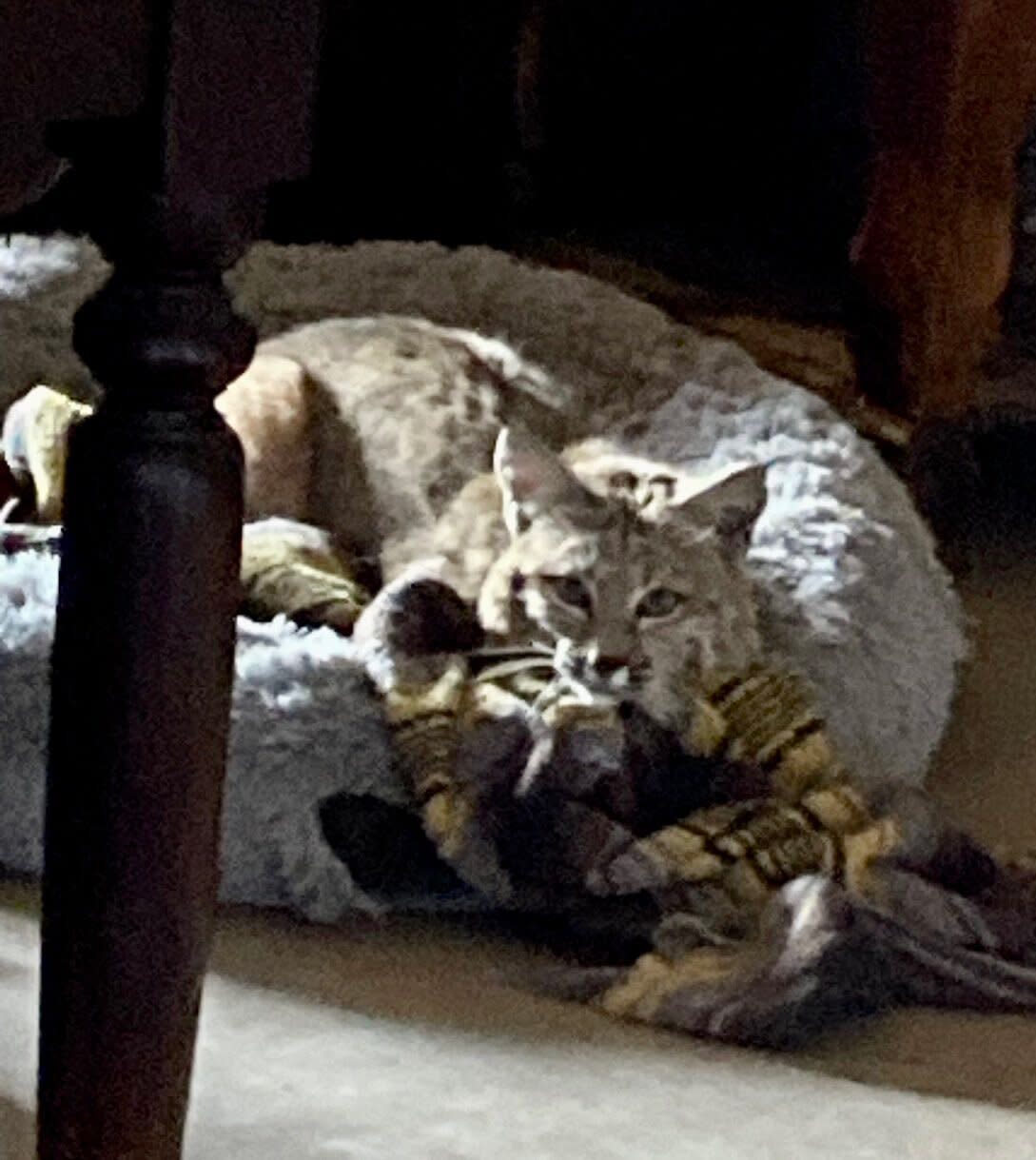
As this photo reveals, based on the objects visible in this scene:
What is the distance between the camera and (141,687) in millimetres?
805

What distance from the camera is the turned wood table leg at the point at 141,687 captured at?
791mm

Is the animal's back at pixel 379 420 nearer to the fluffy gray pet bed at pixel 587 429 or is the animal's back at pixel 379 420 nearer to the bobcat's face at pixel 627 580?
the fluffy gray pet bed at pixel 587 429

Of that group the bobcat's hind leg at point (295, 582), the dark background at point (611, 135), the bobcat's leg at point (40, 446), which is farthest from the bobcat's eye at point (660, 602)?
the dark background at point (611, 135)

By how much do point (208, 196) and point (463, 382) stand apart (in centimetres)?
115

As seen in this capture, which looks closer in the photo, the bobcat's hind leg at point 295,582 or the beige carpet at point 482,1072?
the beige carpet at point 482,1072

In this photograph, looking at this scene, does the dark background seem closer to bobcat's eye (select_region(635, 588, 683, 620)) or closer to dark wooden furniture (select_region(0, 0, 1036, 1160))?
bobcat's eye (select_region(635, 588, 683, 620))

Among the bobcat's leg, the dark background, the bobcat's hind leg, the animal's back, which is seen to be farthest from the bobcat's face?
the dark background

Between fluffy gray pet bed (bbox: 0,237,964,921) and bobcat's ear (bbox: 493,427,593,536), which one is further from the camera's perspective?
bobcat's ear (bbox: 493,427,593,536)

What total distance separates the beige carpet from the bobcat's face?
8.7 inches

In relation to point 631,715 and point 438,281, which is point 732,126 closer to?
point 438,281

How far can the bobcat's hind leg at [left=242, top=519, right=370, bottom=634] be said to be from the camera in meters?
1.57

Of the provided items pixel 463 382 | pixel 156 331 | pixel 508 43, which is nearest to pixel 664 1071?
pixel 156 331

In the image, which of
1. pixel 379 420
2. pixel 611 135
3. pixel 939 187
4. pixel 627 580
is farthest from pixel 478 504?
pixel 611 135

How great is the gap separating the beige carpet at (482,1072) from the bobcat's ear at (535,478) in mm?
343
